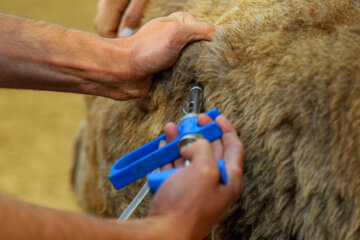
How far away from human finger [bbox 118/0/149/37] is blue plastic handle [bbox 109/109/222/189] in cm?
78

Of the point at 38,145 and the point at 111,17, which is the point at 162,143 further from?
the point at 38,145

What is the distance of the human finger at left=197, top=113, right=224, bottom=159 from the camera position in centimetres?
96

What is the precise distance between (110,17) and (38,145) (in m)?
2.10

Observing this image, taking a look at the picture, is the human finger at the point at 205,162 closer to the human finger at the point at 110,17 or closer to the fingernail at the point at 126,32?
the fingernail at the point at 126,32

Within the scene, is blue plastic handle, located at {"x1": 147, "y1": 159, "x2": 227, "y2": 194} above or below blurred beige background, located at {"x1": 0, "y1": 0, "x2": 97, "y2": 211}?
above

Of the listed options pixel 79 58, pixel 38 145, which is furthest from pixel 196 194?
pixel 38 145

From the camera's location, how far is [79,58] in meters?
1.35

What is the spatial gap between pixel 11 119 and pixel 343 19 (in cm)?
343

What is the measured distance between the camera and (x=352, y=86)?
0.97 m

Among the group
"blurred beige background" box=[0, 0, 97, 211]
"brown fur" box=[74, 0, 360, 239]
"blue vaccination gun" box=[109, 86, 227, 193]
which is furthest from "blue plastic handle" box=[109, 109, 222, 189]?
"blurred beige background" box=[0, 0, 97, 211]

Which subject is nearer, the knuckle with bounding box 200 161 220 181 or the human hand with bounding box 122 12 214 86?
the knuckle with bounding box 200 161 220 181

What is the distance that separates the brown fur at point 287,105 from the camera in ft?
3.18

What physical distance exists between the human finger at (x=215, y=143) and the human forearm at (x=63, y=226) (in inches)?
8.5

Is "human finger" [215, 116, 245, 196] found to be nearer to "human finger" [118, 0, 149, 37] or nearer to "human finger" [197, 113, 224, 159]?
"human finger" [197, 113, 224, 159]
